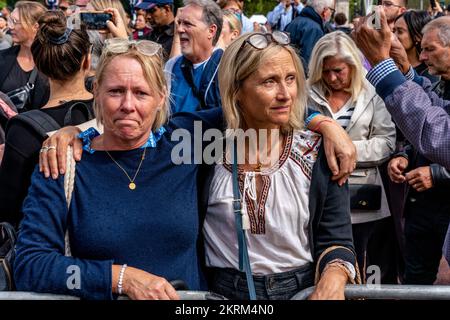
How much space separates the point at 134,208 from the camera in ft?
8.45

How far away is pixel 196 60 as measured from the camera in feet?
17.7

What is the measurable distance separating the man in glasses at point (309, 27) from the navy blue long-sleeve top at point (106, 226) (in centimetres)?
603

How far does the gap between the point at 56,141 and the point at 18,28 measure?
4065 millimetres

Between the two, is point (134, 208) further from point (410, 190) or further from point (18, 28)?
point (18, 28)

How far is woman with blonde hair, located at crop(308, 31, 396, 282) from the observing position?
15.5 feet

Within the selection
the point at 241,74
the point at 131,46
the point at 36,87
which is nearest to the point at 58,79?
the point at 131,46

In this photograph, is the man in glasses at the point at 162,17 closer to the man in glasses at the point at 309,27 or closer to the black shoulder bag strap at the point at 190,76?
the man in glasses at the point at 309,27

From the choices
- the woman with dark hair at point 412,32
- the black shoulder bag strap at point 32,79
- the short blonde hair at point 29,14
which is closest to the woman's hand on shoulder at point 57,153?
the black shoulder bag strap at point 32,79

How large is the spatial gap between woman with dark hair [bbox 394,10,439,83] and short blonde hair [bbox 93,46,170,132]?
139 inches

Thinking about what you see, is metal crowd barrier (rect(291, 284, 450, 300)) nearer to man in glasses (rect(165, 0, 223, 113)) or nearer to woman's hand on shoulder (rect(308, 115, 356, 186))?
woman's hand on shoulder (rect(308, 115, 356, 186))

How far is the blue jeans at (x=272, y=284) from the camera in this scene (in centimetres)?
269

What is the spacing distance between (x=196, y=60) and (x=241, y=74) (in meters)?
2.63

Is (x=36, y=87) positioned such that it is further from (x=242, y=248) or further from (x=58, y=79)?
(x=242, y=248)
